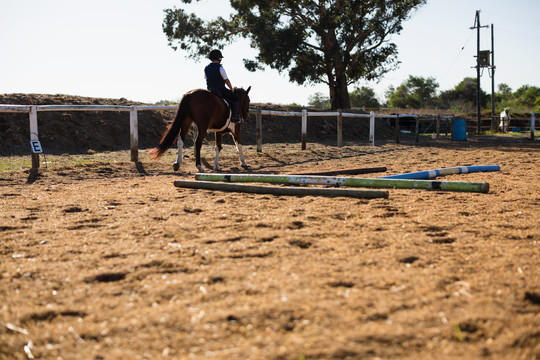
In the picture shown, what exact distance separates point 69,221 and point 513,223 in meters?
3.60

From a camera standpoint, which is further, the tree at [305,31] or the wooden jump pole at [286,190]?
the tree at [305,31]

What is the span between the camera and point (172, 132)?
816 cm

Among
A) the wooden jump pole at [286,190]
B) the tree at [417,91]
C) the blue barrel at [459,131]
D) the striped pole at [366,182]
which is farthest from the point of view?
the tree at [417,91]

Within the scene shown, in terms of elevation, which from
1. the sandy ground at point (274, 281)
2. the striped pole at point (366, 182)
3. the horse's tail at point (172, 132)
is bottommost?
the sandy ground at point (274, 281)

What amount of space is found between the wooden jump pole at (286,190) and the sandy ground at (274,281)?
350 millimetres

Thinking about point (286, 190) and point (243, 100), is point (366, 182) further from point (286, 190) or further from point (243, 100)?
point (243, 100)

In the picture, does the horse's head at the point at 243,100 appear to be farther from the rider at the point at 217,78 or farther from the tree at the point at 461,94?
the tree at the point at 461,94

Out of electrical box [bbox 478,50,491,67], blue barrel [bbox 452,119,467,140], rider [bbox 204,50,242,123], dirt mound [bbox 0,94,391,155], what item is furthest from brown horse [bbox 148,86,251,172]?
electrical box [bbox 478,50,491,67]

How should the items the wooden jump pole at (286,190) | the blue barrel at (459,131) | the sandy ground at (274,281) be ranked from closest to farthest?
1. the sandy ground at (274,281)
2. the wooden jump pole at (286,190)
3. the blue barrel at (459,131)

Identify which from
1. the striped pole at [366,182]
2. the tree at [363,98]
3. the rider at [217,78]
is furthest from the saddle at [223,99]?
the tree at [363,98]

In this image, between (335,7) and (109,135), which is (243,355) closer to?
(109,135)

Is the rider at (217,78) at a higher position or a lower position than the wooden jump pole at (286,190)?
higher

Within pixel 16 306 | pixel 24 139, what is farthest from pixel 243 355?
pixel 24 139

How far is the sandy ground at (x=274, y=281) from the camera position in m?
1.79
